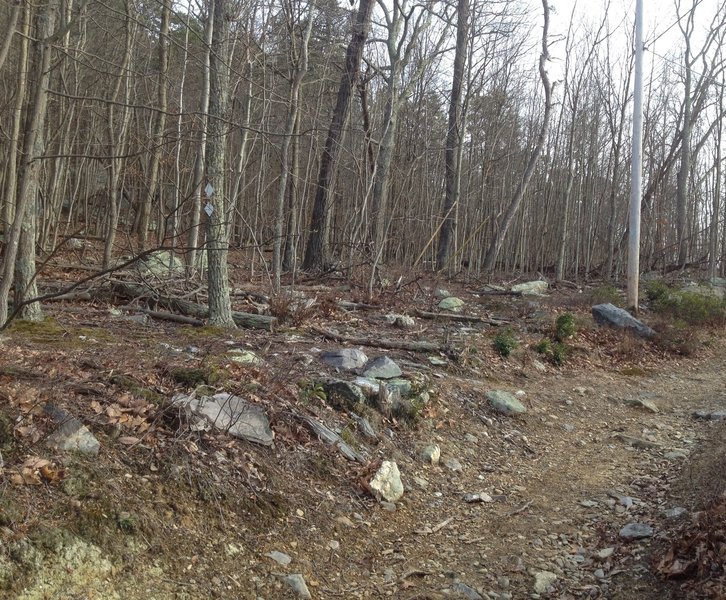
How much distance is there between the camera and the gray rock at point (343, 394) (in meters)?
5.71

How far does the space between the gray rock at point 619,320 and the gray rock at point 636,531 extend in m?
7.75

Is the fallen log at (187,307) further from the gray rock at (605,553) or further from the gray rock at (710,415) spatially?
the gray rock at (710,415)

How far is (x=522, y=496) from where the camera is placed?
17.1ft

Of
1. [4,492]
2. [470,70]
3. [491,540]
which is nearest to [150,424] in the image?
[4,492]

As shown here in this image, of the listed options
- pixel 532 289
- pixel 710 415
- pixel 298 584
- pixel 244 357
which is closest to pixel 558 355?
pixel 710 415

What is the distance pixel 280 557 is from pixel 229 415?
46.4 inches

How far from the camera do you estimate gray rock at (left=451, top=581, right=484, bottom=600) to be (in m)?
3.66

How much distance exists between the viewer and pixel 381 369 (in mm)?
6746

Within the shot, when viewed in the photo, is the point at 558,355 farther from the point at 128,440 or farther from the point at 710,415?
the point at 128,440

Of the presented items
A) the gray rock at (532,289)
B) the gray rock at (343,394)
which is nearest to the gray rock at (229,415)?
the gray rock at (343,394)

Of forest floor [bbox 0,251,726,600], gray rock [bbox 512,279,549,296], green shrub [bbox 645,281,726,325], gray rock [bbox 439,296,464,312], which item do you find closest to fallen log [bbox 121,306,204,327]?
forest floor [bbox 0,251,726,600]

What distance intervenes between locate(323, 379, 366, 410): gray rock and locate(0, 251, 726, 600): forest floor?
14 cm

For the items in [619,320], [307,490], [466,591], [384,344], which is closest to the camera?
[466,591]

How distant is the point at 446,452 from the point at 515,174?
2090 cm
